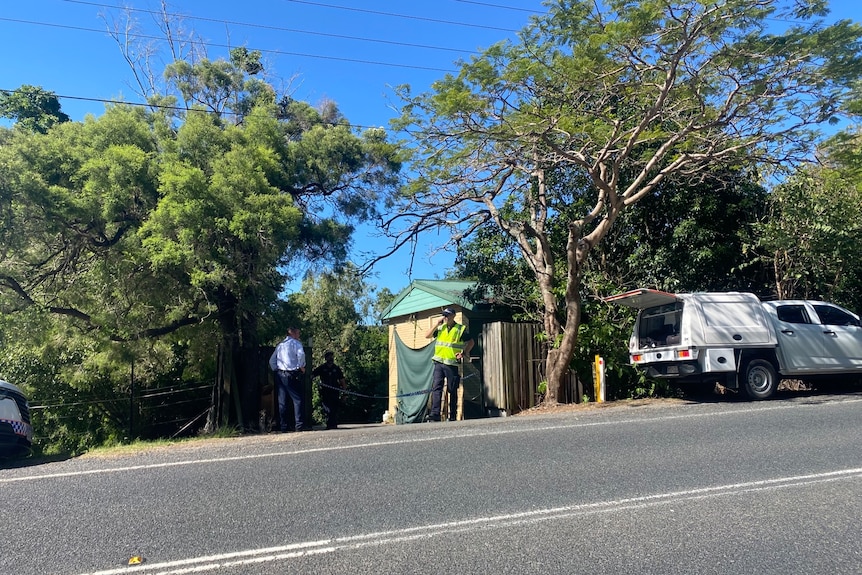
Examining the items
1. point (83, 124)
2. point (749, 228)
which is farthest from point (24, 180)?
point (749, 228)

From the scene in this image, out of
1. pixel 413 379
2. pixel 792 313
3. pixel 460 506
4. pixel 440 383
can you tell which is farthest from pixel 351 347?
pixel 460 506

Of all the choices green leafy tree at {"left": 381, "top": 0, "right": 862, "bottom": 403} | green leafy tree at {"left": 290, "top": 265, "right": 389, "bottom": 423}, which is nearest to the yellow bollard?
green leafy tree at {"left": 381, "top": 0, "right": 862, "bottom": 403}

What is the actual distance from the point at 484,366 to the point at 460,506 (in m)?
9.46

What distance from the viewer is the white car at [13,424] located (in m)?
7.46

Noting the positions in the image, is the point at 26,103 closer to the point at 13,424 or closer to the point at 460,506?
the point at 13,424

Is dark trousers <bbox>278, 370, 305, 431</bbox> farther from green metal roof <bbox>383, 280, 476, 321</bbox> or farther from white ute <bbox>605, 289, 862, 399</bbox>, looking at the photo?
green metal roof <bbox>383, 280, 476, 321</bbox>

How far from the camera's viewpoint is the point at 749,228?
48.3ft

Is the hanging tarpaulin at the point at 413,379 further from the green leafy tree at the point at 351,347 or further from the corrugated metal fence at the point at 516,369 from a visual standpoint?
the green leafy tree at the point at 351,347

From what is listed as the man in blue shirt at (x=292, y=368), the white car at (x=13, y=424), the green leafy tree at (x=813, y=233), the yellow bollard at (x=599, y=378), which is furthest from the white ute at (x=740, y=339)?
the white car at (x=13, y=424)

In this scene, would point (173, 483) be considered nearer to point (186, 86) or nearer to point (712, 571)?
point (712, 571)

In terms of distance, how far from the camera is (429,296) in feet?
61.1

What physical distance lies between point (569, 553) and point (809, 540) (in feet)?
5.55

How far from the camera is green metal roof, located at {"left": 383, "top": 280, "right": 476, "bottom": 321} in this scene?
659 inches

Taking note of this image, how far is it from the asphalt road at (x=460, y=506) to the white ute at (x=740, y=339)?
3236 mm
